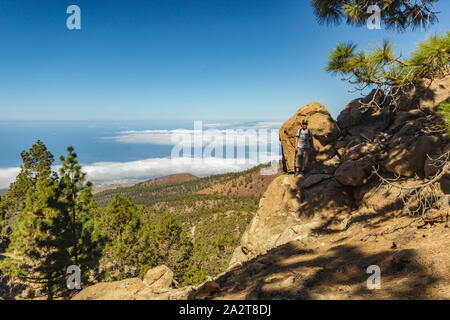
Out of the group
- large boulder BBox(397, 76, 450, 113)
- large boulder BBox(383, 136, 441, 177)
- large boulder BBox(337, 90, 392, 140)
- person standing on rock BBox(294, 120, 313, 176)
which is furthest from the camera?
large boulder BBox(337, 90, 392, 140)

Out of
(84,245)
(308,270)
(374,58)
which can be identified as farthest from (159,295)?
(84,245)

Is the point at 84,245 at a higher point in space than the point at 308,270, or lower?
lower

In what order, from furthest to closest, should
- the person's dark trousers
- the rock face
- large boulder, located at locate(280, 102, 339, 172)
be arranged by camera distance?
large boulder, located at locate(280, 102, 339, 172) < the person's dark trousers < the rock face

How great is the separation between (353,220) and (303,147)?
4119 mm

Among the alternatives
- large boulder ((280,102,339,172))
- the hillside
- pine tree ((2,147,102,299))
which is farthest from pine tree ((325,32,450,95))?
pine tree ((2,147,102,299))

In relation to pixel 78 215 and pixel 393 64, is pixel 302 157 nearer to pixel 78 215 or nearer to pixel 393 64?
pixel 393 64

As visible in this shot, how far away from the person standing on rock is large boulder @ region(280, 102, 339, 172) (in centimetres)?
180

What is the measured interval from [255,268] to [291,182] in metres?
→ 6.69

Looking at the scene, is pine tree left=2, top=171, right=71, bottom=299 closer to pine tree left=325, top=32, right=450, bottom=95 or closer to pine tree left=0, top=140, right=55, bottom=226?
pine tree left=0, top=140, right=55, bottom=226

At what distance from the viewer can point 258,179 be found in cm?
11256

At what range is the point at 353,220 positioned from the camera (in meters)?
9.01

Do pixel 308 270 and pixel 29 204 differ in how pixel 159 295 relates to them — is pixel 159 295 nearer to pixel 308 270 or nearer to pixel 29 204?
pixel 308 270

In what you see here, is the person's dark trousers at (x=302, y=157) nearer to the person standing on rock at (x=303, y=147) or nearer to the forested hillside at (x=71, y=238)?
the person standing on rock at (x=303, y=147)

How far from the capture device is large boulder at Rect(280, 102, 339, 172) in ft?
45.8
